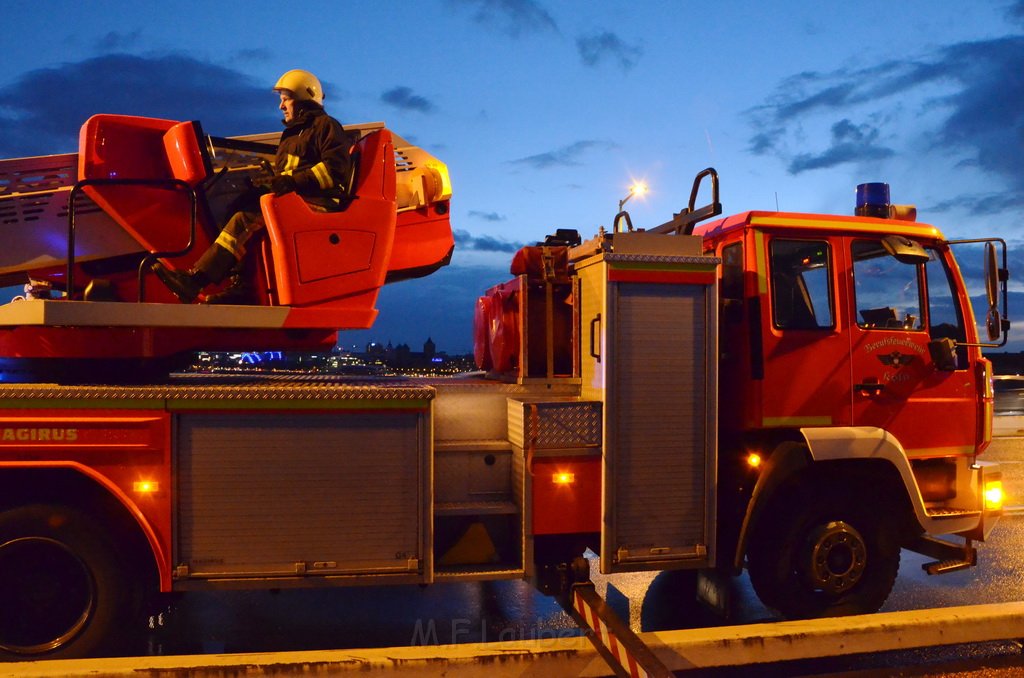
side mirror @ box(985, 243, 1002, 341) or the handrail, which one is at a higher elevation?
the handrail

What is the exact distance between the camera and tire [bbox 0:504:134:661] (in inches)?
153

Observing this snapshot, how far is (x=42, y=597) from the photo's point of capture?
3.97 m

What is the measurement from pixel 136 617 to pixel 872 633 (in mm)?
3995

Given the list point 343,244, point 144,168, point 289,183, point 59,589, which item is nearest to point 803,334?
point 343,244

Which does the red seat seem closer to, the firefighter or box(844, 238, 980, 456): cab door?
the firefighter

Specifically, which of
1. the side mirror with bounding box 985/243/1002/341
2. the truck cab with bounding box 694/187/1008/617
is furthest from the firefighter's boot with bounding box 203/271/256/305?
the side mirror with bounding box 985/243/1002/341

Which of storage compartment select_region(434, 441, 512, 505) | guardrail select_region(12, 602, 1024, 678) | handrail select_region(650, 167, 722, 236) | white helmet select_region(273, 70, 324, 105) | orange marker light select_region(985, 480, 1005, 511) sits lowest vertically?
guardrail select_region(12, 602, 1024, 678)

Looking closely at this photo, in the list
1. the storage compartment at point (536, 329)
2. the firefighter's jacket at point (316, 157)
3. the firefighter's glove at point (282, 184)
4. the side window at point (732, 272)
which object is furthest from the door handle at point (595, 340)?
the firefighter's glove at point (282, 184)

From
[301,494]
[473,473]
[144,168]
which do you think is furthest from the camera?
[144,168]

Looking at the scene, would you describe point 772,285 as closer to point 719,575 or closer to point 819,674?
point 719,575

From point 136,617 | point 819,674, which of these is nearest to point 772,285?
point 819,674

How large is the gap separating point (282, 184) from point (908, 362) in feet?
13.3

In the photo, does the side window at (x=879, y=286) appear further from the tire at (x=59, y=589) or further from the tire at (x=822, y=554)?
the tire at (x=59, y=589)

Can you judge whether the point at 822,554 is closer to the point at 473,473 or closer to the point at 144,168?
the point at 473,473
